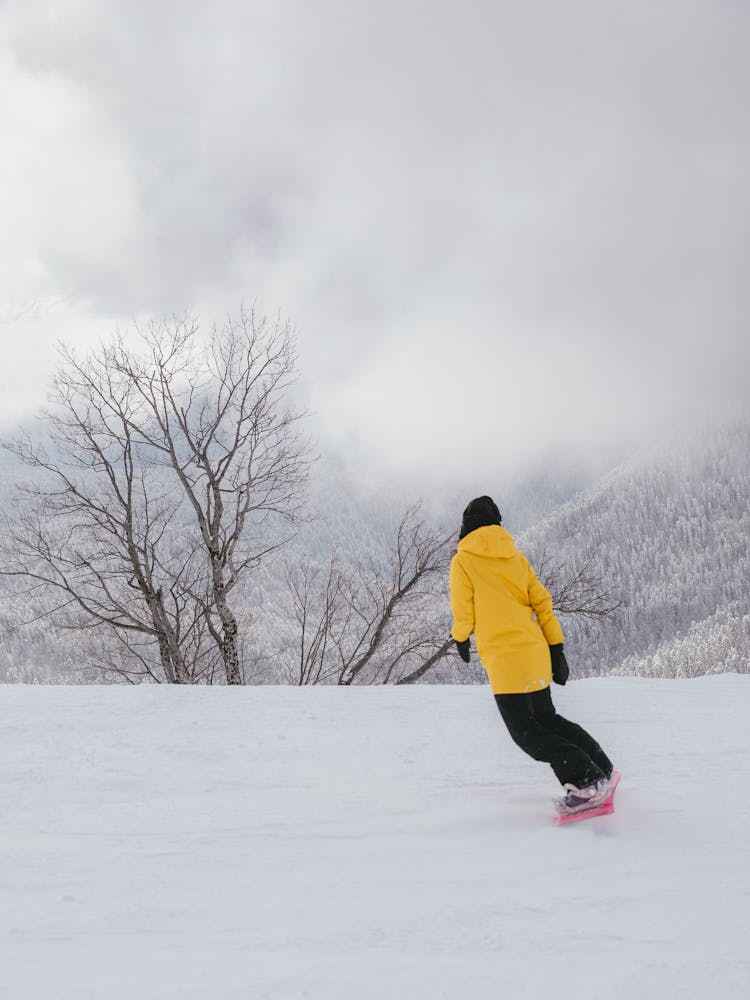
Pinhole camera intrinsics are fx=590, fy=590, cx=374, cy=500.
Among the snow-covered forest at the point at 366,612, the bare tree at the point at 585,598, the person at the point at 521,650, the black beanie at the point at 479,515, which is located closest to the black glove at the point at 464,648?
the person at the point at 521,650

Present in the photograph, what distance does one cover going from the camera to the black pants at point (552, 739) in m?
3.56

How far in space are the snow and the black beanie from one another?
1811 mm

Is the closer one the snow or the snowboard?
the snow

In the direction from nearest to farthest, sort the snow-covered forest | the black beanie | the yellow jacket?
the yellow jacket
the black beanie
the snow-covered forest

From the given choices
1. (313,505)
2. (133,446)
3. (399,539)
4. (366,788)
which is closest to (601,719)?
(366,788)

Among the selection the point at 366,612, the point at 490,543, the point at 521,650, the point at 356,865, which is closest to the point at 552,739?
the point at 521,650

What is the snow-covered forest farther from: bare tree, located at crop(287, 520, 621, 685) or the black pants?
the black pants

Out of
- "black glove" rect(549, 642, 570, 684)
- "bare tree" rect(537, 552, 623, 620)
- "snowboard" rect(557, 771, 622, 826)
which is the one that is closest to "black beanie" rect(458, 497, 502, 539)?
"black glove" rect(549, 642, 570, 684)

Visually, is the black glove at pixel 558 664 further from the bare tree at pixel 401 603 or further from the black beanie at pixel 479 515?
the bare tree at pixel 401 603

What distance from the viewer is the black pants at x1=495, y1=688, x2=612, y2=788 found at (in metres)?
3.56

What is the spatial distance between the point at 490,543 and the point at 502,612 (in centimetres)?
44

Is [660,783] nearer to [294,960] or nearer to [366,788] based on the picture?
[366,788]

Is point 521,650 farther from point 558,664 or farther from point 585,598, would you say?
point 585,598

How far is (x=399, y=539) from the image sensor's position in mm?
14445
